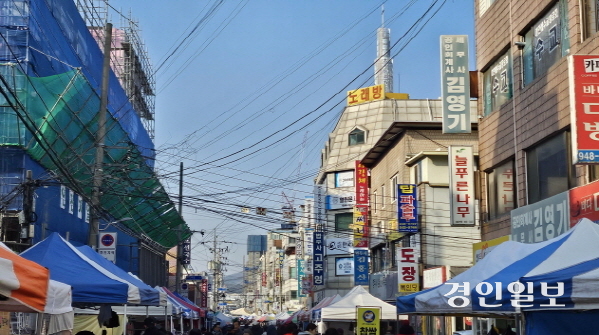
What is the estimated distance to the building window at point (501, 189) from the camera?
2122cm

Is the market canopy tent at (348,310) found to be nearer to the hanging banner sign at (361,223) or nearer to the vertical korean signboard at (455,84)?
the vertical korean signboard at (455,84)

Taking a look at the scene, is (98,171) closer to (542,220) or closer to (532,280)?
(542,220)

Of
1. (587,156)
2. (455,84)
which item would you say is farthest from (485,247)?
(587,156)

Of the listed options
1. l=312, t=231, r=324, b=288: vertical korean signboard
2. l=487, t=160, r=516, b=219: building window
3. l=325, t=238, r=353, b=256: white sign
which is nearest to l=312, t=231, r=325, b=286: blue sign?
l=312, t=231, r=324, b=288: vertical korean signboard

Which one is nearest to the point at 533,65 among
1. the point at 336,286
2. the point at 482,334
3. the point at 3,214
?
the point at 482,334

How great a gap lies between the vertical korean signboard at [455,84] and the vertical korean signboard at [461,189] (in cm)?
117

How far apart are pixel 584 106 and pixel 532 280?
261 inches

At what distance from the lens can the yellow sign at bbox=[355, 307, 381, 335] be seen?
22.1 meters

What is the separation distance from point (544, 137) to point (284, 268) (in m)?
105

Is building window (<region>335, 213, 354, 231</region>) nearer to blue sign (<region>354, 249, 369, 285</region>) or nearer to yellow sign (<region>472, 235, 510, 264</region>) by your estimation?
blue sign (<region>354, 249, 369, 285</region>)

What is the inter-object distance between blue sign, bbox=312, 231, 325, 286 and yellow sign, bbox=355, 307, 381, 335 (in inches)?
1373

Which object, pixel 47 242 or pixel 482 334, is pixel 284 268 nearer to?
pixel 482 334

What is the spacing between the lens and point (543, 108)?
18141mm

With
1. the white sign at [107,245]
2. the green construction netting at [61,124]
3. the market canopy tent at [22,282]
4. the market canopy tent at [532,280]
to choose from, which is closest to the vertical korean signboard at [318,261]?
the green construction netting at [61,124]
